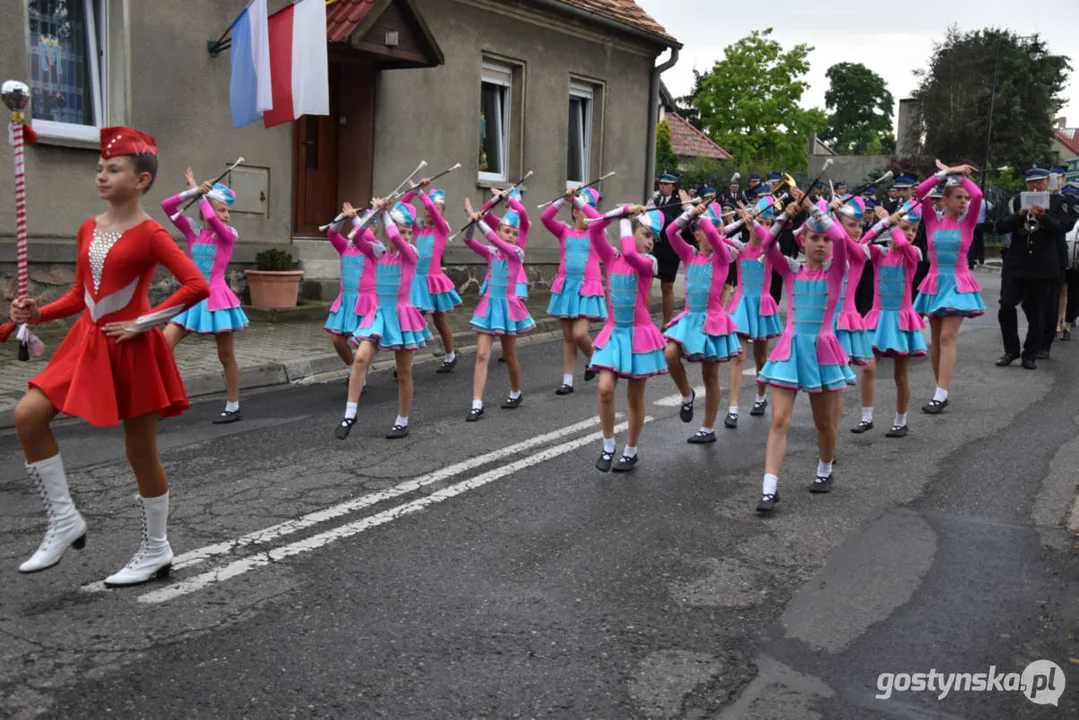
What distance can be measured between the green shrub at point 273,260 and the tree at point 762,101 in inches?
1685

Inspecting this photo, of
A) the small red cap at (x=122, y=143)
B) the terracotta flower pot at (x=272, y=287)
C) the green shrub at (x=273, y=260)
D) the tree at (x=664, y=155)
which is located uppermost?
the tree at (x=664, y=155)

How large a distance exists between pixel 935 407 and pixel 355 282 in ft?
16.2

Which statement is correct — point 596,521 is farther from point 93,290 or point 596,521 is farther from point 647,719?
point 93,290

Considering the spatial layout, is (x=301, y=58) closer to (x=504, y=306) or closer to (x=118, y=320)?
(x=504, y=306)

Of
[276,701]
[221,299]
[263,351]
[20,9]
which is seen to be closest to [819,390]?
[276,701]

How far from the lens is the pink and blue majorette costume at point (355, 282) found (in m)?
8.54

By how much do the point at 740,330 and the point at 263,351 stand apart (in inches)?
195

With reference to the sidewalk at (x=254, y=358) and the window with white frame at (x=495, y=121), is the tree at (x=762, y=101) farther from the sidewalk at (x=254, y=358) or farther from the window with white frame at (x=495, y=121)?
the sidewalk at (x=254, y=358)

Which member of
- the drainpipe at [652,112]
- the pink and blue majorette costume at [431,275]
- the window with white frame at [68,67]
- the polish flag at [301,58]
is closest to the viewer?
the pink and blue majorette costume at [431,275]

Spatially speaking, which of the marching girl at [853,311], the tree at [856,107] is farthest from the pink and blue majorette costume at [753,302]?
the tree at [856,107]

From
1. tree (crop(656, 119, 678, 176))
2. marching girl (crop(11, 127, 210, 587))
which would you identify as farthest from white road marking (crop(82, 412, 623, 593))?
tree (crop(656, 119, 678, 176))

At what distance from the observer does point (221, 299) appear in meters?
8.61

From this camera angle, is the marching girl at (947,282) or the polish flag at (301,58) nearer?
the marching girl at (947,282)

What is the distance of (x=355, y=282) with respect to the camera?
9.20 meters
